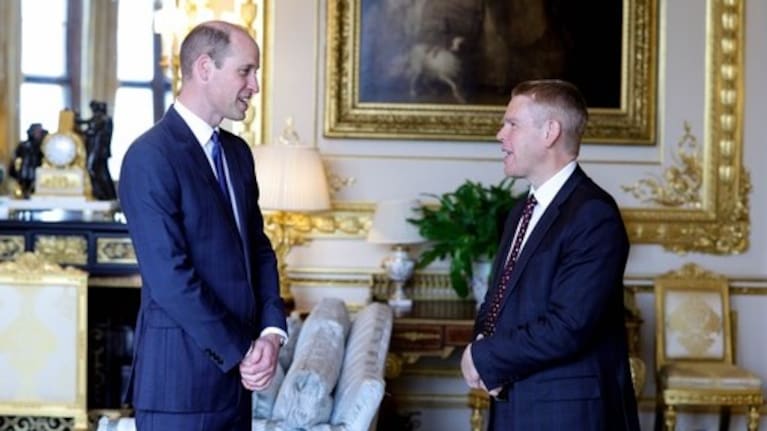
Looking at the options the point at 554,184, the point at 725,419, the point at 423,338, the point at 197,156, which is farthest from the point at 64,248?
the point at 725,419

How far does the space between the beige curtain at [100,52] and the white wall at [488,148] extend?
0.90m

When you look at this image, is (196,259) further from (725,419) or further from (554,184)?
(725,419)

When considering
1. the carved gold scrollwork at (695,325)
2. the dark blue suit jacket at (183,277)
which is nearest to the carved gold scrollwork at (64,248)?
the dark blue suit jacket at (183,277)

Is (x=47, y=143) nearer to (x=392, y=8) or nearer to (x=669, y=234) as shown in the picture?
(x=392, y=8)

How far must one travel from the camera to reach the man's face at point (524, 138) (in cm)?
292

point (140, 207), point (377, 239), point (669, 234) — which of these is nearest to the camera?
point (140, 207)

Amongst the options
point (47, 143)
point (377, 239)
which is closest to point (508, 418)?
point (377, 239)

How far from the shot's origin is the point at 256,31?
6.14 meters

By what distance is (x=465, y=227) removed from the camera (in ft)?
19.3

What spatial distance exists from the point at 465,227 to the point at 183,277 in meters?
3.30

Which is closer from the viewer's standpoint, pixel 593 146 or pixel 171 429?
pixel 171 429

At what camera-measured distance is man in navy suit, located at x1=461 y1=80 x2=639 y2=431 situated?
282 cm

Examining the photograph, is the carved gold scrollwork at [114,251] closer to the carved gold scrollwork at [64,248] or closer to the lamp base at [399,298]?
the carved gold scrollwork at [64,248]

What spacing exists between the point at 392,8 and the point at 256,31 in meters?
0.72
